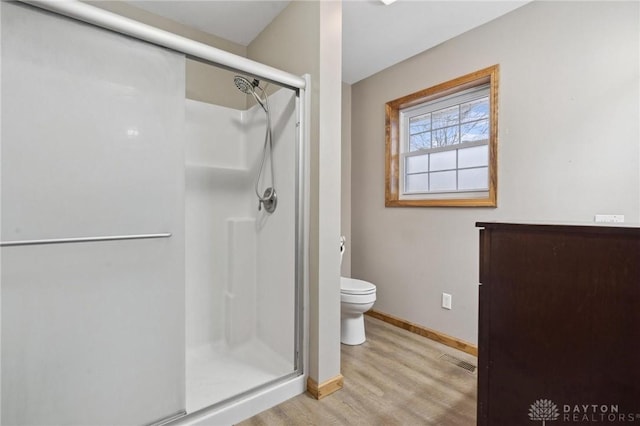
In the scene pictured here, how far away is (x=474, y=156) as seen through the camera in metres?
2.25

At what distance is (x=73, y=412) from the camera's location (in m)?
1.12

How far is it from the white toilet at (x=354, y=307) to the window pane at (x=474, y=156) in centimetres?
115

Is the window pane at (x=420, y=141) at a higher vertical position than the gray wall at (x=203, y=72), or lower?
lower

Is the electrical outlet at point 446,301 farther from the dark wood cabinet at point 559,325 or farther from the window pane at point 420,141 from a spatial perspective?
the dark wood cabinet at point 559,325

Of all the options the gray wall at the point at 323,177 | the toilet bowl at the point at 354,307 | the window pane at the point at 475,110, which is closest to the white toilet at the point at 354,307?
the toilet bowl at the point at 354,307

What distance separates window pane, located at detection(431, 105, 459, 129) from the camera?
238 cm

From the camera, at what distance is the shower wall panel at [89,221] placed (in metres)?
1.03

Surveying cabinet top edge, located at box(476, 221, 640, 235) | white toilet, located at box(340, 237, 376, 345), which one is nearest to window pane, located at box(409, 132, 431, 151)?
white toilet, located at box(340, 237, 376, 345)

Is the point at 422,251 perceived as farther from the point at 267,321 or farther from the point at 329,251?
the point at 267,321

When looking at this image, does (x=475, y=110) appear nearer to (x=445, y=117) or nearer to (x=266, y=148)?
(x=445, y=117)

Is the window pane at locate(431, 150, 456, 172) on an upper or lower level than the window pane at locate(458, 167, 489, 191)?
upper

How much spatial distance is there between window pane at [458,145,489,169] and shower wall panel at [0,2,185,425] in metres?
2.02

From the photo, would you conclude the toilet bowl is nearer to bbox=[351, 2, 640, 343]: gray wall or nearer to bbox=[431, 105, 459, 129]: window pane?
bbox=[351, 2, 640, 343]: gray wall

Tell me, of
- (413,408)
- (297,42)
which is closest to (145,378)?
(413,408)
